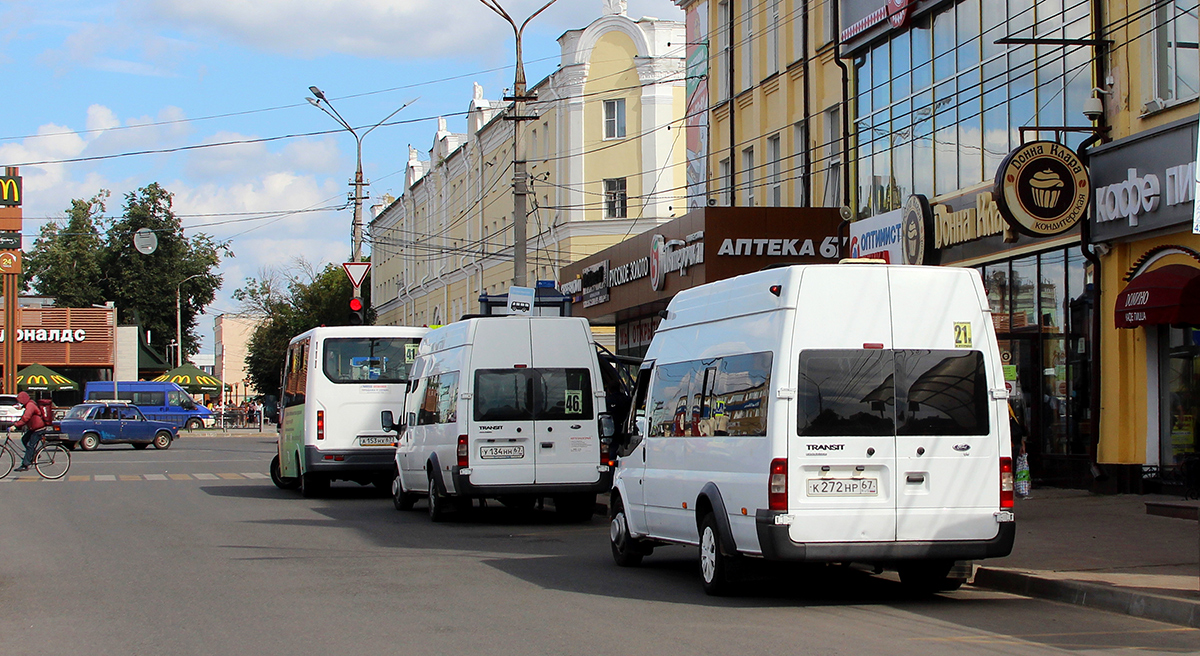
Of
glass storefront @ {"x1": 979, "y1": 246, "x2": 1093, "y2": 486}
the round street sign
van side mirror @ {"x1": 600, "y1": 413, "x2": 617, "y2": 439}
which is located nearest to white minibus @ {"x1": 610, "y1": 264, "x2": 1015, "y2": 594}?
van side mirror @ {"x1": 600, "y1": 413, "x2": 617, "y2": 439}

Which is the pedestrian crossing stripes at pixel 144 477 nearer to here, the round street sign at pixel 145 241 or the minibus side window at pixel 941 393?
the minibus side window at pixel 941 393

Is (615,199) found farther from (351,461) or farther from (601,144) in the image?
(351,461)

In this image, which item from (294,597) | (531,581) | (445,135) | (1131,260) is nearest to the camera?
(294,597)

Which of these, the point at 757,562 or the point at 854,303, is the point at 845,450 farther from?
the point at 757,562

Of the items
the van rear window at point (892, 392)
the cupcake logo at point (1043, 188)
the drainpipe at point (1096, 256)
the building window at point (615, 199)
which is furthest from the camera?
the building window at point (615, 199)

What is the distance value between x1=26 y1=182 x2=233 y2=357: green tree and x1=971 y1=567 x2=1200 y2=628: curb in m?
82.2

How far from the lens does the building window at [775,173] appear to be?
29000 mm

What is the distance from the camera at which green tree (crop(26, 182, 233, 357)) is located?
89.8 m

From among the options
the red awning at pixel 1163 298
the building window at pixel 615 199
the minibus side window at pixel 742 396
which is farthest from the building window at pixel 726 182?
the minibus side window at pixel 742 396

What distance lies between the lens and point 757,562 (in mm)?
10953

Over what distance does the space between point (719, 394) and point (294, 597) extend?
3719 millimetres

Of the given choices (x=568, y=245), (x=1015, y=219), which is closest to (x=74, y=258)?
(x=568, y=245)

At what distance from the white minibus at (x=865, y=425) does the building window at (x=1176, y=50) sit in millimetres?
8148

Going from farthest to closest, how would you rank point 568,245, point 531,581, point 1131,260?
1. point 568,245
2. point 1131,260
3. point 531,581
